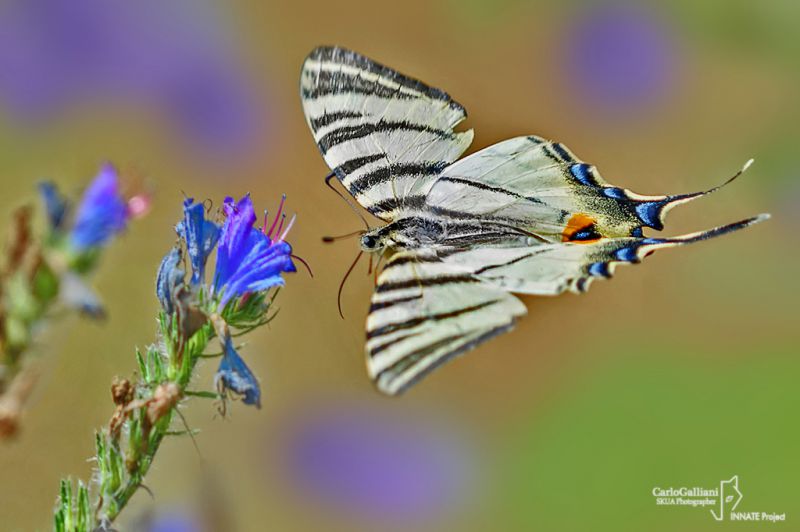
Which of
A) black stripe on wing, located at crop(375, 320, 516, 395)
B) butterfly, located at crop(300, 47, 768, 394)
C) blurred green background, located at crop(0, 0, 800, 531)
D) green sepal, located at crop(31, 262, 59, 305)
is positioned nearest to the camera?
green sepal, located at crop(31, 262, 59, 305)

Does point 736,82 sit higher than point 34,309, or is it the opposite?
point 736,82

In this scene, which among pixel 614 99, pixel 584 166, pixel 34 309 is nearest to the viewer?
pixel 34 309

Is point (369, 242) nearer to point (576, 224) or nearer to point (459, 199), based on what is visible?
point (459, 199)

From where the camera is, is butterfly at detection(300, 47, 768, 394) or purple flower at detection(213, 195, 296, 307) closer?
purple flower at detection(213, 195, 296, 307)

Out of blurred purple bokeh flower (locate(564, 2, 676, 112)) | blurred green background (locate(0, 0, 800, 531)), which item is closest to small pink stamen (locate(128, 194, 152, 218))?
blurred green background (locate(0, 0, 800, 531))

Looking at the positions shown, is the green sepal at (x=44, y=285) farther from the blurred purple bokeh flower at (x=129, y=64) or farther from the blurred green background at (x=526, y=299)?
the blurred purple bokeh flower at (x=129, y=64)

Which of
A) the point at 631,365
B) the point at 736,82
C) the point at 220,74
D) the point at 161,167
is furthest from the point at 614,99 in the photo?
the point at 161,167

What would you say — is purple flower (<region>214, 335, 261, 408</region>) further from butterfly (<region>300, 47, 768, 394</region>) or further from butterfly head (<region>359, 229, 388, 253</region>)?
butterfly head (<region>359, 229, 388, 253</region>)

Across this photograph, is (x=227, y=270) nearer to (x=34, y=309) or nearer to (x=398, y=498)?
(x=34, y=309)
